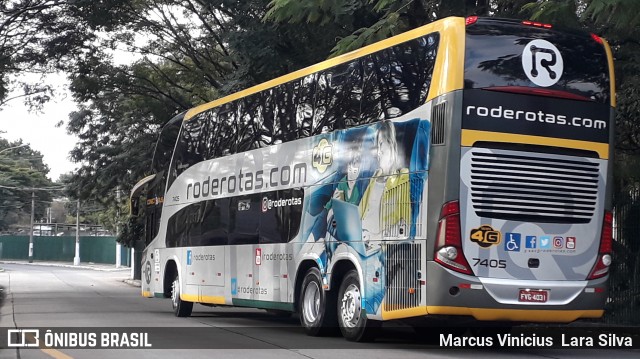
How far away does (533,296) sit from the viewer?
12.7 meters

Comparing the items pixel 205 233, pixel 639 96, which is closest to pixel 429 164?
pixel 639 96

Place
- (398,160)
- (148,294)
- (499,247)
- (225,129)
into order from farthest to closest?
(148,294), (225,129), (398,160), (499,247)

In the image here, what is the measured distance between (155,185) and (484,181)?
12294 mm

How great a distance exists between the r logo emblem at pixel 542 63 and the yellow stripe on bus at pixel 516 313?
293cm

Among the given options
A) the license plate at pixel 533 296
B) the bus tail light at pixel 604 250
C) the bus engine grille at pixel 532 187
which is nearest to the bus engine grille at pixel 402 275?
the bus engine grille at pixel 532 187

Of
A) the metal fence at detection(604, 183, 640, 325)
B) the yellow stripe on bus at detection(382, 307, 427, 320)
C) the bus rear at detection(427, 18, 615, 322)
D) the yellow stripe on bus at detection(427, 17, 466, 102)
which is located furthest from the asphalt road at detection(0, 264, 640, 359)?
the metal fence at detection(604, 183, 640, 325)

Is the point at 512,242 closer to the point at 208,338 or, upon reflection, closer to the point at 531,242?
the point at 531,242

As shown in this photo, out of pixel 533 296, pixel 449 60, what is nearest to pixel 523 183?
pixel 533 296

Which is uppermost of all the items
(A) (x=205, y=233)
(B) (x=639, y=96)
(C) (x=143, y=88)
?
(C) (x=143, y=88)

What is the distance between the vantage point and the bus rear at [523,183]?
12.5 m

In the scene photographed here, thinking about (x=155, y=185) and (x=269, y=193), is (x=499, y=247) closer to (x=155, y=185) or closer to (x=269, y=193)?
(x=269, y=193)

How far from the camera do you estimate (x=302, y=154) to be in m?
16.0
